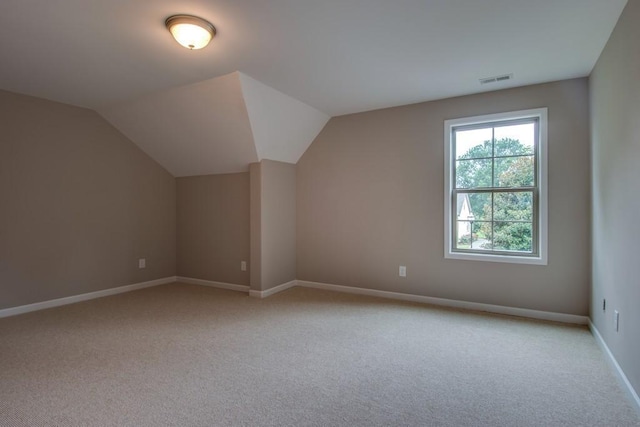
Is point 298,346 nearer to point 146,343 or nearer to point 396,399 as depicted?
point 396,399

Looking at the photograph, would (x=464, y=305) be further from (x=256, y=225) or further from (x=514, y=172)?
(x=256, y=225)

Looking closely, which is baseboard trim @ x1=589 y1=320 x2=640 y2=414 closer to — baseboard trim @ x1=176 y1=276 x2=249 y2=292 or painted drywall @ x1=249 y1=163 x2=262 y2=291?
painted drywall @ x1=249 y1=163 x2=262 y2=291

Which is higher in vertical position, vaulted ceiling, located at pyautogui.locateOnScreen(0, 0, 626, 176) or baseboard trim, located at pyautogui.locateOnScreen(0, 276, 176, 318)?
vaulted ceiling, located at pyautogui.locateOnScreen(0, 0, 626, 176)

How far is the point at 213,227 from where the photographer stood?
500 centimetres

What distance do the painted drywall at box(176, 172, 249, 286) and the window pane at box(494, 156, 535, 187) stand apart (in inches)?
123

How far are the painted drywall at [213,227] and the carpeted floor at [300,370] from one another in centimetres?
127

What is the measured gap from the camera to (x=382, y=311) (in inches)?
146

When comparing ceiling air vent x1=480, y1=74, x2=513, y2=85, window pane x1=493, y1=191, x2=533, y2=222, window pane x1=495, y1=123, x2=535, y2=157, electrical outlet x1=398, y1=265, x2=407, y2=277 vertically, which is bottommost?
electrical outlet x1=398, y1=265, x2=407, y2=277

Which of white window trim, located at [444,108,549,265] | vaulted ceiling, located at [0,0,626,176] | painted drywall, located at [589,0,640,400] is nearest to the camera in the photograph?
painted drywall, located at [589,0,640,400]

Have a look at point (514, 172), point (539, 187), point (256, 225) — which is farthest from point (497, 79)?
point (256, 225)

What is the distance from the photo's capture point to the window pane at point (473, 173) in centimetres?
376

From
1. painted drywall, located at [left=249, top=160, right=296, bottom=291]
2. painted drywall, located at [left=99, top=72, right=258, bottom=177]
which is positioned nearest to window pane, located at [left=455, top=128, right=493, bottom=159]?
painted drywall, located at [left=249, top=160, right=296, bottom=291]

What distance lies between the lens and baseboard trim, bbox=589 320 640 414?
197 centimetres

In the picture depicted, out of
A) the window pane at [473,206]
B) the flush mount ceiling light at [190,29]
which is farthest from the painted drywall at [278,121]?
the window pane at [473,206]
